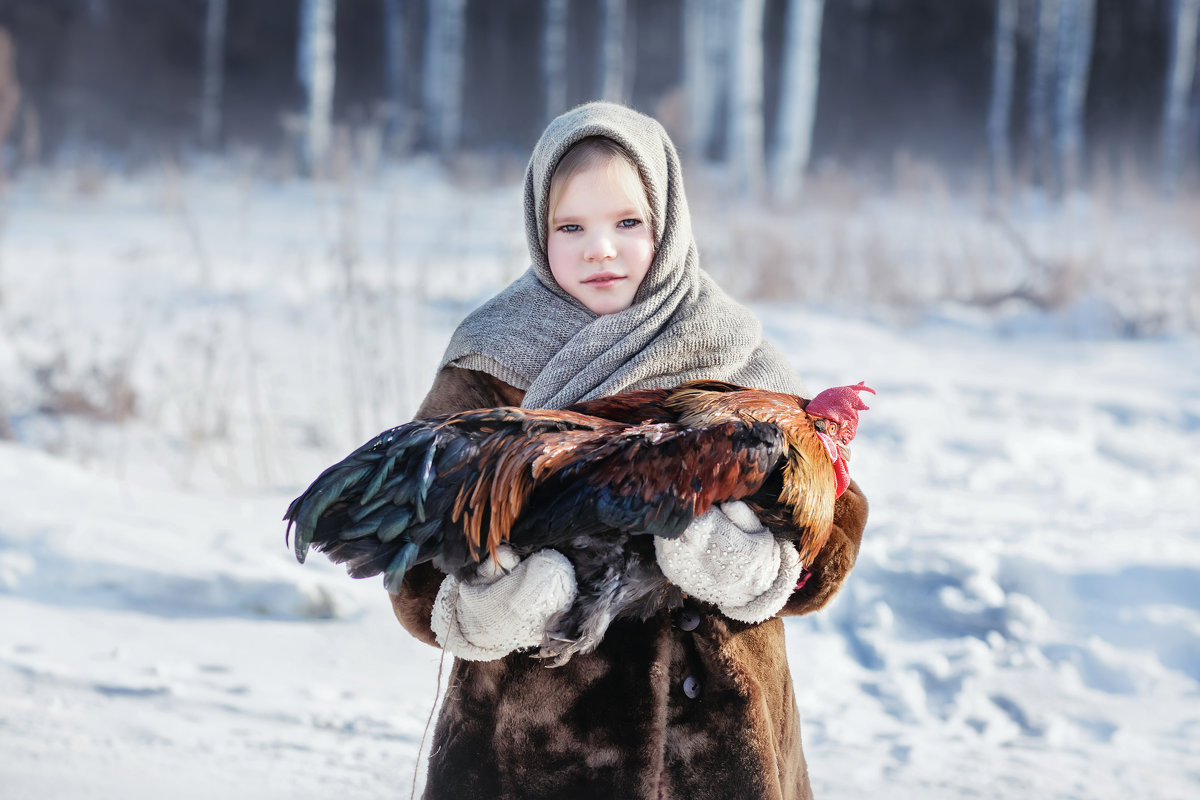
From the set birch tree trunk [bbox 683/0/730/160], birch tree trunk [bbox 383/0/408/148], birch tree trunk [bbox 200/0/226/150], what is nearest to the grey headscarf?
birch tree trunk [bbox 683/0/730/160]

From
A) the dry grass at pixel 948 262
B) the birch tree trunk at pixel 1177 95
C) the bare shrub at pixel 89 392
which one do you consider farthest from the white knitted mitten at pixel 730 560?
the birch tree trunk at pixel 1177 95

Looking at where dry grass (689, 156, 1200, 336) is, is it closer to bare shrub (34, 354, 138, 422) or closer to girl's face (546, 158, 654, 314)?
bare shrub (34, 354, 138, 422)

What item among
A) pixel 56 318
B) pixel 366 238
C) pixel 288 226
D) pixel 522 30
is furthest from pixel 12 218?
pixel 522 30

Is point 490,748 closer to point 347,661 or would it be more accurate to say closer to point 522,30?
point 347,661

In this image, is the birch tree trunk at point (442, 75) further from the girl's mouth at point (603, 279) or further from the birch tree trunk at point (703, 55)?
the girl's mouth at point (603, 279)

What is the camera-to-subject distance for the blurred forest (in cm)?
1552

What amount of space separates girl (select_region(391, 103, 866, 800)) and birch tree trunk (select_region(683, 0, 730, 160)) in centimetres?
1455

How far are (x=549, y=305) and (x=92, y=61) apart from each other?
20.9 metres

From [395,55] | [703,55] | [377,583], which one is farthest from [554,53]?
[377,583]

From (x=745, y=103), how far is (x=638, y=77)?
12.2 metres

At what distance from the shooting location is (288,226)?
10.9m

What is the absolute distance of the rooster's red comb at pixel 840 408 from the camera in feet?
5.64

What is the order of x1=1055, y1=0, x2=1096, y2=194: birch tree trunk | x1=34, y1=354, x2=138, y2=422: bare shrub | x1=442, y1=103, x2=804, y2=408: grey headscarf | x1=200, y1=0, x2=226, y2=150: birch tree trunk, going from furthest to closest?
x1=200, y1=0, x2=226, y2=150: birch tree trunk → x1=1055, y1=0, x2=1096, y2=194: birch tree trunk → x1=34, y1=354, x2=138, y2=422: bare shrub → x1=442, y1=103, x2=804, y2=408: grey headscarf

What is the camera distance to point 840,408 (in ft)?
5.66
